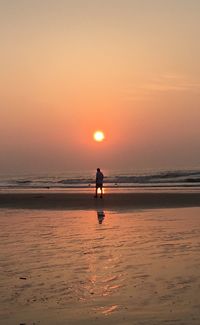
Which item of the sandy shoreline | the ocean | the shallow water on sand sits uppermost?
the ocean


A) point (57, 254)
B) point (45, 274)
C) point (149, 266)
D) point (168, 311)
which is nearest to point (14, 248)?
point (57, 254)

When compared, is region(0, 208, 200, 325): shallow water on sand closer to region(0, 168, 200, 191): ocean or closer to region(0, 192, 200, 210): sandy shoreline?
region(0, 192, 200, 210): sandy shoreline

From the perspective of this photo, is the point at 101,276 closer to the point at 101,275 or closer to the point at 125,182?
the point at 101,275

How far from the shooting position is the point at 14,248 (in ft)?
36.4

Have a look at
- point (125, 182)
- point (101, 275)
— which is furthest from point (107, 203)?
point (125, 182)

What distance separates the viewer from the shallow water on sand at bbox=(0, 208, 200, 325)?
5.99 metres

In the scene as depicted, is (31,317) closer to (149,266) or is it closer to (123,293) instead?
(123,293)

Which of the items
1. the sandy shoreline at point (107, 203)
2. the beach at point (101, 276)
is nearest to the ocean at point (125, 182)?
the sandy shoreline at point (107, 203)

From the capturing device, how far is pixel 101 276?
8.11 m

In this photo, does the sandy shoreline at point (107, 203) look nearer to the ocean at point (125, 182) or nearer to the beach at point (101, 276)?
the beach at point (101, 276)

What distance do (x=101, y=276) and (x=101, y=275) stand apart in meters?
0.07

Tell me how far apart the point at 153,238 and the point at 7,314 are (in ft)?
22.4

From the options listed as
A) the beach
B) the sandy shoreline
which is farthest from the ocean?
the beach

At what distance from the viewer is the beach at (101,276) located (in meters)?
5.98
